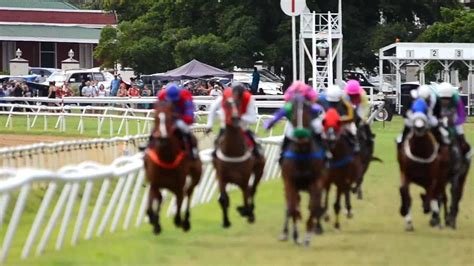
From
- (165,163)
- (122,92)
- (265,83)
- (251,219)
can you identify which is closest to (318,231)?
(251,219)

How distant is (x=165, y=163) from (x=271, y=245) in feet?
4.65

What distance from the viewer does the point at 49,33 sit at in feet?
275

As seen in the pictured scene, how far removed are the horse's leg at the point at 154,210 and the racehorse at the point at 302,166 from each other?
4.55 ft

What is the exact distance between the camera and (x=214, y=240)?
15.6 m

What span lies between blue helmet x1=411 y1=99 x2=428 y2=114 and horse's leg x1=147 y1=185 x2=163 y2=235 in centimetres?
312

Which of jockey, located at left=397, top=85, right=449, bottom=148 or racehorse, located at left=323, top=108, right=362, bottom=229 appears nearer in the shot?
jockey, located at left=397, top=85, right=449, bottom=148

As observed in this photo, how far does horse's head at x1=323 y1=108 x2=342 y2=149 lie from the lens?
17.5 m

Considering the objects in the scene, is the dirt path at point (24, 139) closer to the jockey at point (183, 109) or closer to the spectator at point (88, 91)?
the spectator at point (88, 91)

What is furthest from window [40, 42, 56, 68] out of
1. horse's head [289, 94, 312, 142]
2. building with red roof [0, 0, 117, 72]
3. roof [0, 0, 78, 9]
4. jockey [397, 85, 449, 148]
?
horse's head [289, 94, 312, 142]

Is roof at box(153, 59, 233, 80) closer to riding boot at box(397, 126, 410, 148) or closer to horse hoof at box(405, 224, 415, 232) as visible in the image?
riding boot at box(397, 126, 410, 148)

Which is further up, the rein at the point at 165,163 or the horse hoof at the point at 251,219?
the rein at the point at 165,163

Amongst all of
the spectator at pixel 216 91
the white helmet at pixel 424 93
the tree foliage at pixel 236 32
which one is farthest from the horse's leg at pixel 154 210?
the tree foliage at pixel 236 32

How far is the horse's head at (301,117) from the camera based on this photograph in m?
15.1

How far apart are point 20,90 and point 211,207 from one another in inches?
1255
